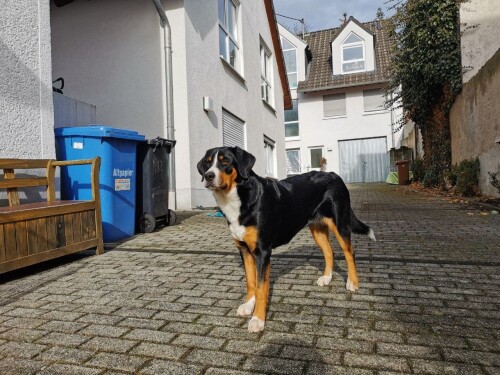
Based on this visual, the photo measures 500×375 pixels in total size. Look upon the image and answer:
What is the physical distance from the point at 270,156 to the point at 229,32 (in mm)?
6445

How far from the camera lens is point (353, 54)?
993 inches

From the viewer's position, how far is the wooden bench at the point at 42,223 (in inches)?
134

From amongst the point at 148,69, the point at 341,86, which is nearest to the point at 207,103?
the point at 148,69

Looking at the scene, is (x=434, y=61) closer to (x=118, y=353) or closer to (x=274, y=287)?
(x=274, y=287)

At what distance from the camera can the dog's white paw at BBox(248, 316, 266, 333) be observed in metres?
2.23

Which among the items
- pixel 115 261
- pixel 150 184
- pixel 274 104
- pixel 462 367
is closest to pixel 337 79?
pixel 274 104

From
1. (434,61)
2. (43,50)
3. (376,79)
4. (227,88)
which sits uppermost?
(376,79)

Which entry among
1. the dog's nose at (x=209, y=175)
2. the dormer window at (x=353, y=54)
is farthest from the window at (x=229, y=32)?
the dormer window at (x=353, y=54)

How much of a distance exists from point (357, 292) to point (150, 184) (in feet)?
12.7

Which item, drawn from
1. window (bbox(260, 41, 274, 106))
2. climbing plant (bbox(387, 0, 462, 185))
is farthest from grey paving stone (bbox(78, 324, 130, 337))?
window (bbox(260, 41, 274, 106))

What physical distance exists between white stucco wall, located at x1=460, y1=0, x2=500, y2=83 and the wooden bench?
395 inches

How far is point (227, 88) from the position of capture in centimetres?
1093

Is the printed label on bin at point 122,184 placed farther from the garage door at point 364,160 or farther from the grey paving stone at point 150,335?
the garage door at point 364,160

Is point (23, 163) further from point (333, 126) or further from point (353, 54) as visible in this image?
point (353, 54)
